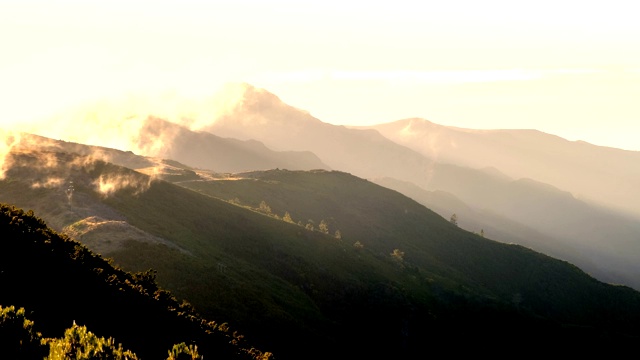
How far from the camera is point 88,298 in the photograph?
4462 cm

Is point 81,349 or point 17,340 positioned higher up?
point 81,349

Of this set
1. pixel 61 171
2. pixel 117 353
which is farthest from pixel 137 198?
pixel 117 353

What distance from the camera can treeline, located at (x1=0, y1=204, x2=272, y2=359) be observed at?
128 ft

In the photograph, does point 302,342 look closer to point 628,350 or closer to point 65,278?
point 65,278

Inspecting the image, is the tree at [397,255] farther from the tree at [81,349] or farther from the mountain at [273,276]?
the tree at [81,349]

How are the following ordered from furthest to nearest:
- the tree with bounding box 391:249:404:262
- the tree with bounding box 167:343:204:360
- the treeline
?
the tree with bounding box 391:249:404:262
the treeline
the tree with bounding box 167:343:204:360

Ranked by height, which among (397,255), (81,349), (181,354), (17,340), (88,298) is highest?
(81,349)

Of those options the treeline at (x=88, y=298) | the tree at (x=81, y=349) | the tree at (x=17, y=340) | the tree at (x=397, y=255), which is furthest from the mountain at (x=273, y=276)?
the tree at (x=17, y=340)

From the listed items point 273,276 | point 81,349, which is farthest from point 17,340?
point 273,276

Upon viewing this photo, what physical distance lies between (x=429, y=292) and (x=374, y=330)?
4017cm

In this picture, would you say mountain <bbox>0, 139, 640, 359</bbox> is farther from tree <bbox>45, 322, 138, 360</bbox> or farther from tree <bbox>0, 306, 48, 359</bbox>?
tree <bbox>0, 306, 48, 359</bbox>

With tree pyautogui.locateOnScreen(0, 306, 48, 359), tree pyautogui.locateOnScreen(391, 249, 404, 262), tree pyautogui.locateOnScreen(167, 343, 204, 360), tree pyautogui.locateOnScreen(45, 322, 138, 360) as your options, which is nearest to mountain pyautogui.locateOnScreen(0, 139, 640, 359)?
tree pyautogui.locateOnScreen(391, 249, 404, 262)

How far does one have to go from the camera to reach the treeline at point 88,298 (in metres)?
39.1

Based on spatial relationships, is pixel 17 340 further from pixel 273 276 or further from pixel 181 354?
pixel 273 276
